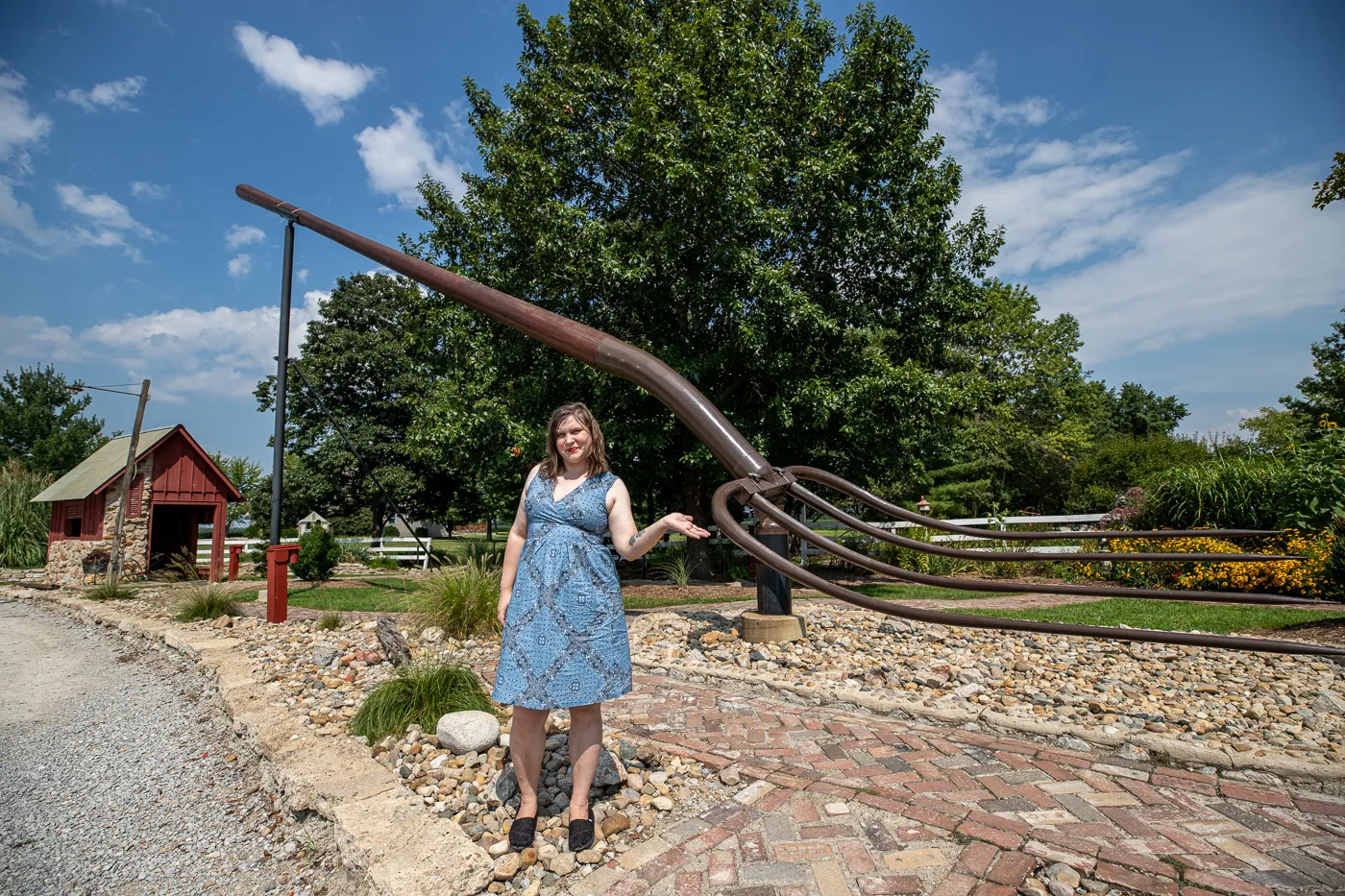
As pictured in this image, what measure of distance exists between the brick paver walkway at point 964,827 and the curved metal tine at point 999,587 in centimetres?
115

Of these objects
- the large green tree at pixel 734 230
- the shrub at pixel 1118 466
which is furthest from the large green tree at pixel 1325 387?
the large green tree at pixel 734 230

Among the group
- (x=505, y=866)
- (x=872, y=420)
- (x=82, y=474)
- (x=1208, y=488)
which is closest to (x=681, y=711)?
(x=505, y=866)

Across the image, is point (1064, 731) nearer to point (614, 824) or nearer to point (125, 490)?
point (614, 824)

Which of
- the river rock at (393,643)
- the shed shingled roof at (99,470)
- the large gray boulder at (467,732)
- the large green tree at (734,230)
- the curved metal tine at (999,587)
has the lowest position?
the large gray boulder at (467,732)

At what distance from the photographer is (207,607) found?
8219 millimetres

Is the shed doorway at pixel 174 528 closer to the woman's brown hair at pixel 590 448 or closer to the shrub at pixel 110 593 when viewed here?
the shrub at pixel 110 593

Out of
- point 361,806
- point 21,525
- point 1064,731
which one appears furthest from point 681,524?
point 21,525

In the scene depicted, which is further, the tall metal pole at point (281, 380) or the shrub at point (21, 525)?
the shrub at point (21, 525)

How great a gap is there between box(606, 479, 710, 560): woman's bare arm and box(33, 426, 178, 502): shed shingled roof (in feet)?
46.9

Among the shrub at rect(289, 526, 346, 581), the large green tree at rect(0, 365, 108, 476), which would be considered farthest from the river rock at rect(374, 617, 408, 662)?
the large green tree at rect(0, 365, 108, 476)

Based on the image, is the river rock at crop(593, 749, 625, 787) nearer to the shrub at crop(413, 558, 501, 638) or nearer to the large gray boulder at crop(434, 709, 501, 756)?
the large gray boulder at crop(434, 709, 501, 756)

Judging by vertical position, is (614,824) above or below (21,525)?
below

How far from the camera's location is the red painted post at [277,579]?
7.42 metres

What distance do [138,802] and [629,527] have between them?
3.10 metres
